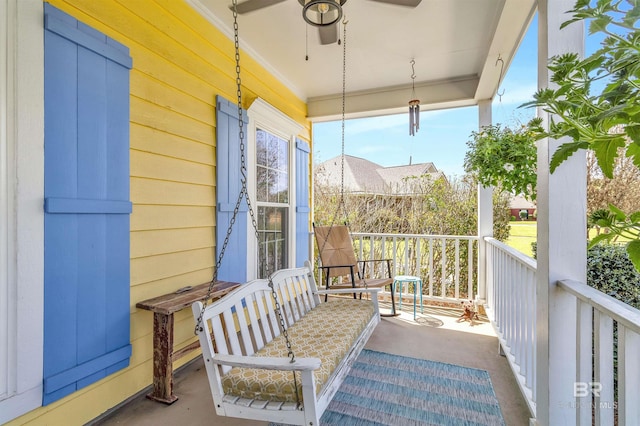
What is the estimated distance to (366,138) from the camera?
31.6ft

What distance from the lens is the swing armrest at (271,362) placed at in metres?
1.41

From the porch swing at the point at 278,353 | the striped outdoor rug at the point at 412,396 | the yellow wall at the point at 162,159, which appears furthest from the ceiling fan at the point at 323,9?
the striped outdoor rug at the point at 412,396

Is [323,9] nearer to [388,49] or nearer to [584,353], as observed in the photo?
[388,49]

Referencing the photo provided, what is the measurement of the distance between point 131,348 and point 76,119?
1.49 meters

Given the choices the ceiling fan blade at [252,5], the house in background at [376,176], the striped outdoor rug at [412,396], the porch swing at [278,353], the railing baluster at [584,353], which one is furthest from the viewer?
the house in background at [376,176]

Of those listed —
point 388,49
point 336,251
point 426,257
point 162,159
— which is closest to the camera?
point 162,159

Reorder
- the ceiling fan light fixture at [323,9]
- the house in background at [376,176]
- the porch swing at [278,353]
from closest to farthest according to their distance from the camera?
the porch swing at [278,353] < the ceiling fan light fixture at [323,9] < the house in background at [376,176]

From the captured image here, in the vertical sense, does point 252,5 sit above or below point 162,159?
above

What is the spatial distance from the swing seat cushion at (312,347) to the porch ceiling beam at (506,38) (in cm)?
253

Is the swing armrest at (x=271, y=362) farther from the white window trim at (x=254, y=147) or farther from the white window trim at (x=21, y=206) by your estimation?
the white window trim at (x=254, y=147)

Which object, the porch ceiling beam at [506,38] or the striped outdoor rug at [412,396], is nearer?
the striped outdoor rug at [412,396]

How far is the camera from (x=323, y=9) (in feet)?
6.48

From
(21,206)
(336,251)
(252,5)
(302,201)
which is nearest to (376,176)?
(302,201)

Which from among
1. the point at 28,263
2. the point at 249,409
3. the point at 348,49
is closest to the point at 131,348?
the point at 28,263
